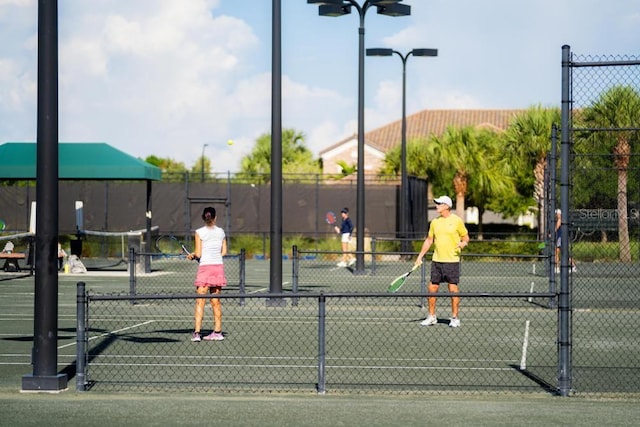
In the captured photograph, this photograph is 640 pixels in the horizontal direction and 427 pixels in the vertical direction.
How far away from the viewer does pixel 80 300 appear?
10797 mm

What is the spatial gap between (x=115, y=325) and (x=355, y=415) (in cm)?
853

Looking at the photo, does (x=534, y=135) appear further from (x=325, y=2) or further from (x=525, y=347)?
(x=525, y=347)

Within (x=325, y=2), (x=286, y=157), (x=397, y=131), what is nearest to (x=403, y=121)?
(x=325, y=2)

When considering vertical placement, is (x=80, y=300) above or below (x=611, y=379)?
above

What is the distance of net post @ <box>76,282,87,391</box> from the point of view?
35.4ft

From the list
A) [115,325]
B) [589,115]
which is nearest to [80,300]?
[115,325]

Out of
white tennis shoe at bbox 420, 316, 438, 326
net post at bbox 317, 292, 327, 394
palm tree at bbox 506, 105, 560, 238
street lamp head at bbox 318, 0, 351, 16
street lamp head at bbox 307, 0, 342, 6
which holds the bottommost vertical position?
white tennis shoe at bbox 420, 316, 438, 326

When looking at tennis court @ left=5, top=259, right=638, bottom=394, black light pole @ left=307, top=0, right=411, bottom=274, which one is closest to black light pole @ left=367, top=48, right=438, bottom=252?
black light pole @ left=307, top=0, right=411, bottom=274

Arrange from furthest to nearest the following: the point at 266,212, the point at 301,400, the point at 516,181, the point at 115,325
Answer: the point at 516,181, the point at 266,212, the point at 115,325, the point at 301,400

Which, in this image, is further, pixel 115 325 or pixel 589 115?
pixel 589 115

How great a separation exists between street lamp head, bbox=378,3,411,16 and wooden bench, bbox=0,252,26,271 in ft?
39.3

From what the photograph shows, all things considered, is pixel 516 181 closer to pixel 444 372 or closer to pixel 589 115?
pixel 589 115

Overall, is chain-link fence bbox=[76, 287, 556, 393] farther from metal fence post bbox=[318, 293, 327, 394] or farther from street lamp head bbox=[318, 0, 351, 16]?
street lamp head bbox=[318, 0, 351, 16]

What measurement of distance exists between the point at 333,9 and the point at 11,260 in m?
12.1
